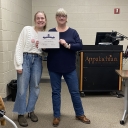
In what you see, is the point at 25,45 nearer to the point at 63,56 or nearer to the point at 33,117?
the point at 63,56

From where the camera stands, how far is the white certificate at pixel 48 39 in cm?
226

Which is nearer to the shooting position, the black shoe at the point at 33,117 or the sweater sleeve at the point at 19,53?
the sweater sleeve at the point at 19,53

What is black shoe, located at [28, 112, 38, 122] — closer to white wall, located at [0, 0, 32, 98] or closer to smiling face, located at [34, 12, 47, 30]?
white wall, located at [0, 0, 32, 98]

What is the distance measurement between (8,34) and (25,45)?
1.14 meters

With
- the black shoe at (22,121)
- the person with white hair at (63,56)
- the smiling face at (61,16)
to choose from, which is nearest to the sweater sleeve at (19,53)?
the person with white hair at (63,56)

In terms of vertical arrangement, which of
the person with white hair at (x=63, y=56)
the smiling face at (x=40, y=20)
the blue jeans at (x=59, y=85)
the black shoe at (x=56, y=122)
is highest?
the smiling face at (x=40, y=20)

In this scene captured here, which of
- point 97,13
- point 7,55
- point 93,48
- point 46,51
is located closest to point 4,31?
point 7,55

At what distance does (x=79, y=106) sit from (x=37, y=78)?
25.3 inches

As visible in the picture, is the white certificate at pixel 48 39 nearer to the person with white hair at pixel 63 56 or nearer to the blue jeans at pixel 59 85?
the person with white hair at pixel 63 56

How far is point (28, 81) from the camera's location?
94.4 inches

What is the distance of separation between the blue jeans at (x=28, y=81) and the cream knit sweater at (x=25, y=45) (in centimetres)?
6

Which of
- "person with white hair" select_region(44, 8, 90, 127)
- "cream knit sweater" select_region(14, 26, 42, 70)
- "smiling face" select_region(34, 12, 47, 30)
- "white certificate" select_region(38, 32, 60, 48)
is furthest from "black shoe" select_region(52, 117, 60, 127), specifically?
"smiling face" select_region(34, 12, 47, 30)

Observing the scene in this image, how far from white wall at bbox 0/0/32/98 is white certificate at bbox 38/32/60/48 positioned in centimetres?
106

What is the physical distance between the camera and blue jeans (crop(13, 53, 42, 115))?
2.35 m
